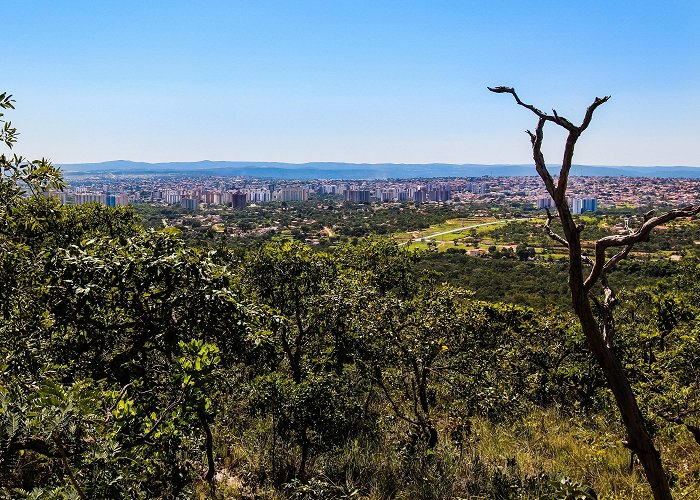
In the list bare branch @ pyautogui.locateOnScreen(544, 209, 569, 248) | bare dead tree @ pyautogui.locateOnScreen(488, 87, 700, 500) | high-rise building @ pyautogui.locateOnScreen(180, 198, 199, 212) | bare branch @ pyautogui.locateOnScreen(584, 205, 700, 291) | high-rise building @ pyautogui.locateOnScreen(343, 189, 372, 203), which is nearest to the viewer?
bare branch @ pyautogui.locateOnScreen(584, 205, 700, 291)

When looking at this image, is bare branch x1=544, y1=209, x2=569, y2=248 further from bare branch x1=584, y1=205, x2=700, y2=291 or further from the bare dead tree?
bare branch x1=584, y1=205, x2=700, y2=291

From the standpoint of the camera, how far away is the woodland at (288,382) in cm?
219

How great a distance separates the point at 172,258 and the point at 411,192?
194283mm

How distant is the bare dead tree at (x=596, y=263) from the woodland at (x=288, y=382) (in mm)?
10

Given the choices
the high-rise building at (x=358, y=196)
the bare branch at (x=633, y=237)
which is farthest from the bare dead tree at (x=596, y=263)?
the high-rise building at (x=358, y=196)

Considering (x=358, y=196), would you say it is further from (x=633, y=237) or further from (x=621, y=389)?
(x=633, y=237)

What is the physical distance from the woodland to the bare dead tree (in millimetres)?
10

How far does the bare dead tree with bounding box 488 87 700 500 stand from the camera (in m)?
1.99

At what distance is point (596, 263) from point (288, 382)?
408 cm

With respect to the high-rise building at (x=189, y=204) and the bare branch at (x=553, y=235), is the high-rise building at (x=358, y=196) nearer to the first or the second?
the high-rise building at (x=189, y=204)

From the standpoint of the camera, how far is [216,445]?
6.89 m

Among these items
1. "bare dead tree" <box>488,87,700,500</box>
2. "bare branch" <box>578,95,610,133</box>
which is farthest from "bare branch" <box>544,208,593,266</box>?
"bare branch" <box>578,95,610,133</box>

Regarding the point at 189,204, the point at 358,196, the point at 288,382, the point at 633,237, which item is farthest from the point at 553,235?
the point at 358,196

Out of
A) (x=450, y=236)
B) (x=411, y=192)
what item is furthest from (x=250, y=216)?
Result: (x=411, y=192)
